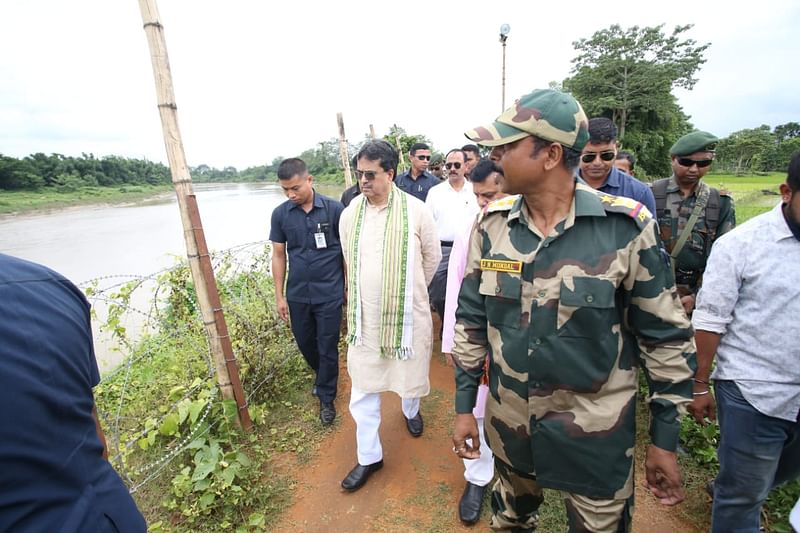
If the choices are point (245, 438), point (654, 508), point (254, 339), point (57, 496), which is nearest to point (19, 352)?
point (57, 496)

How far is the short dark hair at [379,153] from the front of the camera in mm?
2299

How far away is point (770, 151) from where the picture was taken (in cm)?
4403

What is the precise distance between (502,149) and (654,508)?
7.48 ft

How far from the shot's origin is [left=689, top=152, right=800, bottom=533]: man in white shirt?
4.51 ft

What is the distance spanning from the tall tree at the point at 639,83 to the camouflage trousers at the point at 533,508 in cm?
3026

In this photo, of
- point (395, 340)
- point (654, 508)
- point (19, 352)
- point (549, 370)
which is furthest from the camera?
point (395, 340)

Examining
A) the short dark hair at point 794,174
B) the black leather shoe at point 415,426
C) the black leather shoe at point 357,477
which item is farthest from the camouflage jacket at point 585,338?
the black leather shoe at point 415,426

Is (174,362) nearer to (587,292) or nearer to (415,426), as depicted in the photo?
(415,426)

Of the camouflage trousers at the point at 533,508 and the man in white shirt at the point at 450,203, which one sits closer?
the camouflage trousers at the point at 533,508

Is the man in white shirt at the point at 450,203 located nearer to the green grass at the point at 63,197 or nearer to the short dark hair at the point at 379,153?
the short dark hair at the point at 379,153

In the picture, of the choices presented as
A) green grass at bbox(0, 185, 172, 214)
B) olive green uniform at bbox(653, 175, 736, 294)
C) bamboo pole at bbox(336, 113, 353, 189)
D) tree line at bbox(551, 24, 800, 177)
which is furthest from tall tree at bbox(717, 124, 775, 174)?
green grass at bbox(0, 185, 172, 214)

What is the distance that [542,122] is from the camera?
47.8 inches

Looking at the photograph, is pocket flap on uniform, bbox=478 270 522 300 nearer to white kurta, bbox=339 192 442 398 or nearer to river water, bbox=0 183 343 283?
white kurta, bbox=339 192 442 398

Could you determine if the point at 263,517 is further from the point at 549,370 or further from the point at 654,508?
the point at 654,508
